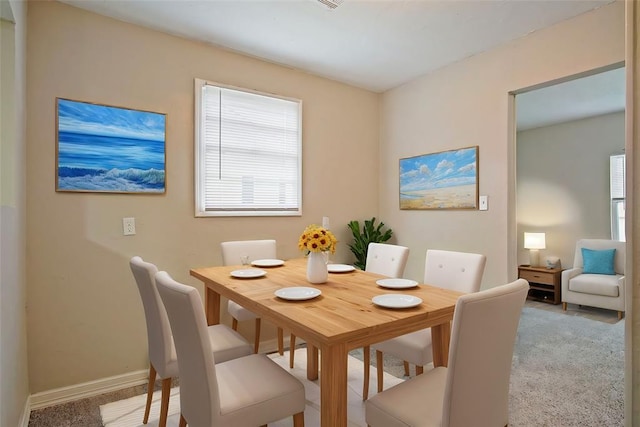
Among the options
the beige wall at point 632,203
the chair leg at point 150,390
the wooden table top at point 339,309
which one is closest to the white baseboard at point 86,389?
the chair leg at point 150,390

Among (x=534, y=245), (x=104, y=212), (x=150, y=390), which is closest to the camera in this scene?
(x=150, y=390)

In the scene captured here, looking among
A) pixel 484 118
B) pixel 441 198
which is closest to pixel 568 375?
pixel 441 198

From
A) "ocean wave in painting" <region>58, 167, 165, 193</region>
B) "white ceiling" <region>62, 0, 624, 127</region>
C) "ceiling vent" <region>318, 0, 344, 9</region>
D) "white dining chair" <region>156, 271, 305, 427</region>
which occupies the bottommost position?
"white dining chair" <region>156, 271, 305, 427</region>

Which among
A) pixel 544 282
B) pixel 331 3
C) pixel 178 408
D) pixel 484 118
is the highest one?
pixel 331 3

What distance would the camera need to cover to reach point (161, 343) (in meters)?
1.66

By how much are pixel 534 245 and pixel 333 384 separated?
513cm

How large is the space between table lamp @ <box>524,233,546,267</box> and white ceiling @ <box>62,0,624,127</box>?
3.41 m

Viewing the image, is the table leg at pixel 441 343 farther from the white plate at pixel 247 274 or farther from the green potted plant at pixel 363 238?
the green potted plant at pixel 363 238

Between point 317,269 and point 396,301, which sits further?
point 317,269

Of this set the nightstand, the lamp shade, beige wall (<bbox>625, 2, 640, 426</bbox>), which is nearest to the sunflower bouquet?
beige wall (<bbox>625, 2, 640, 426</bbox>)

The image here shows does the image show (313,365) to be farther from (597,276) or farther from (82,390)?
(597,276)

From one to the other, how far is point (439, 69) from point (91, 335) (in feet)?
12.0

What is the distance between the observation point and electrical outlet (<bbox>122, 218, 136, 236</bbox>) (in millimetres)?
2449

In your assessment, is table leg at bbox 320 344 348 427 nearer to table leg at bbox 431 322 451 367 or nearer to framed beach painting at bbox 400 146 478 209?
table leg at bbox 431 322 451 367
